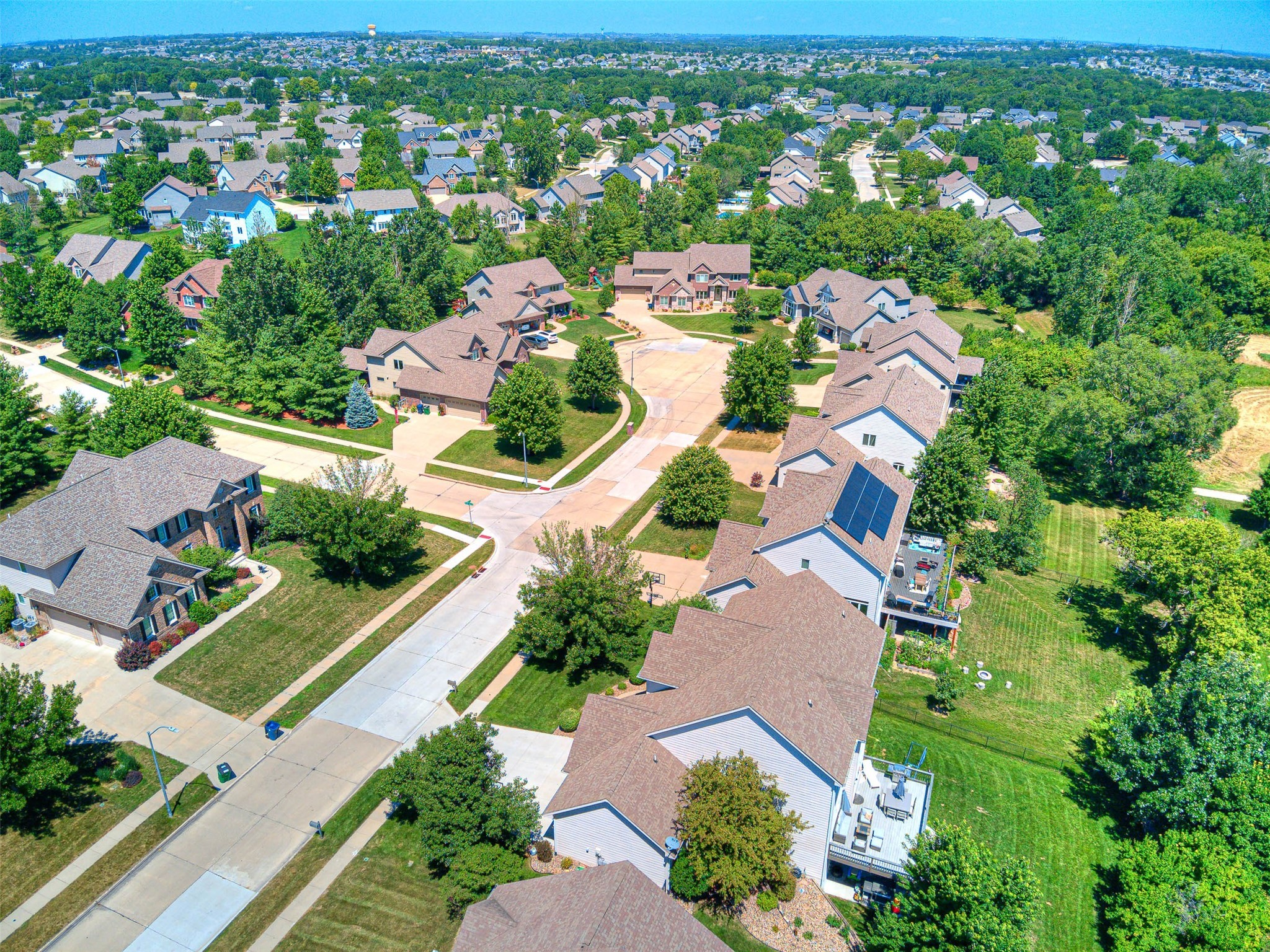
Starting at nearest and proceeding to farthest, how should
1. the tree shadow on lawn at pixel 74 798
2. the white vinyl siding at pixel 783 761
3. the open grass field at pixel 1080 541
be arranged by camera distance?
the white vinyl siding at pixel 783 761 → the tree shadow on lawn at pixel 74 798 → the open grass field at pixel 1080 541

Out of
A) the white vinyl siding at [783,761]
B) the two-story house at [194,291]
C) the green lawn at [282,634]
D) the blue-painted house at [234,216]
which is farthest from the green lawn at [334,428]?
the blue-painted house at [234,216]

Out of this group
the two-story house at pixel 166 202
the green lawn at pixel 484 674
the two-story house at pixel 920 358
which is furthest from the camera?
the two-story house at pixel 166 202

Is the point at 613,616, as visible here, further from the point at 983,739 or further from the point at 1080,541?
the point at 1080,541

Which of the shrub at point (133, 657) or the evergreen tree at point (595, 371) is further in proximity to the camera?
the evergreen tree at point (595, 371)

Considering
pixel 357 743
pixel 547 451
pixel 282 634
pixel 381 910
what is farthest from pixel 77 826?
pixel 547 451

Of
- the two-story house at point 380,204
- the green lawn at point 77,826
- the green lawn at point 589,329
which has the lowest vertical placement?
the green lawn at point 77,826

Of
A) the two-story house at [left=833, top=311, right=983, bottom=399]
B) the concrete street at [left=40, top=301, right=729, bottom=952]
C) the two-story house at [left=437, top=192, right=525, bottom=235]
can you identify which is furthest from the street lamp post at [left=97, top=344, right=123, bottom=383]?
the two-story house at [left=833, top=311, right=983, bottom=399]

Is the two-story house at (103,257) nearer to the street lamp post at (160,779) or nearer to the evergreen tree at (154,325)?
the evergreen tree at (154,325)
